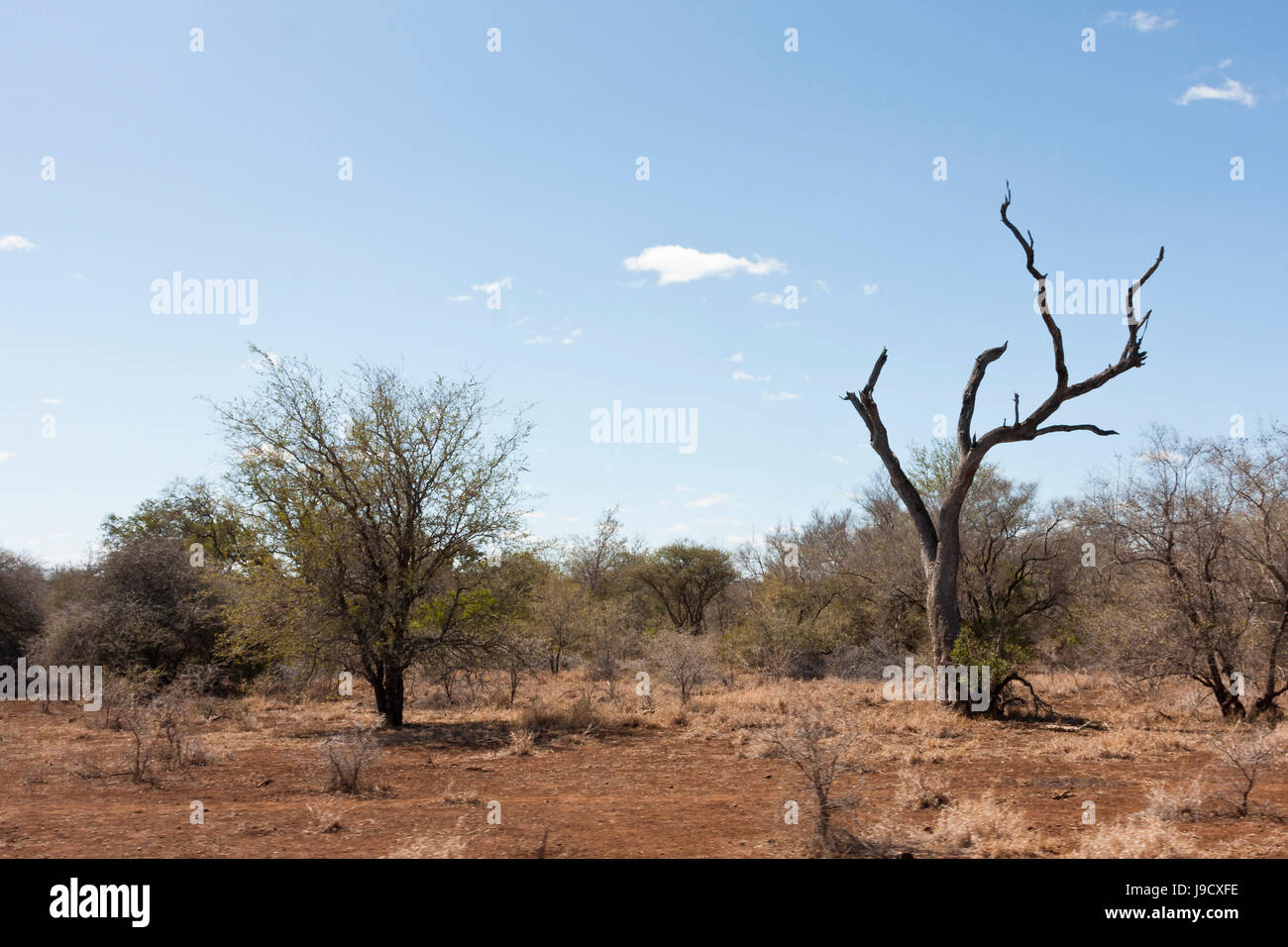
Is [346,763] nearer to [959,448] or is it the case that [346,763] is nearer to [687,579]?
[959,448]

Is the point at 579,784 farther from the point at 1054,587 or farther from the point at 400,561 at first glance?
the point at 1054,587

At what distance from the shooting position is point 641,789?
9891 mm

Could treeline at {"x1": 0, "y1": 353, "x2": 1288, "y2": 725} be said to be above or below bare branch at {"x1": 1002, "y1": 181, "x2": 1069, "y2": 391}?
below

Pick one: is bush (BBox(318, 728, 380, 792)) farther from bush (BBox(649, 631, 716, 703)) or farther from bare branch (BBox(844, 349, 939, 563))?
bare branch (BBox(844, 349, 939, 563))

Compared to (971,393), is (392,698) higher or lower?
lower

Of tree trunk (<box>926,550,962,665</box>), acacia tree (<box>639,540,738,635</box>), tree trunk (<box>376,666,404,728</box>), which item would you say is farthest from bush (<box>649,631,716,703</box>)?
acacia tree (<box>639,540,738,635</box>)

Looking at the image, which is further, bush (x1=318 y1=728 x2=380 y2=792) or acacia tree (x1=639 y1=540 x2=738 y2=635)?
acacia tree (x1=639 y1=540 x2=738 y2=635)

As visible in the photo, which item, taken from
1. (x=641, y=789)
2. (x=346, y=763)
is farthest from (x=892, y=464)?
(x=346, y=763)

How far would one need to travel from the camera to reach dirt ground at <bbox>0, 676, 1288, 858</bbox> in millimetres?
6969

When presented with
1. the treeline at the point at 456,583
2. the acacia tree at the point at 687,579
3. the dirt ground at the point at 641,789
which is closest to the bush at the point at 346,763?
the dirt ground at the point at 641,789

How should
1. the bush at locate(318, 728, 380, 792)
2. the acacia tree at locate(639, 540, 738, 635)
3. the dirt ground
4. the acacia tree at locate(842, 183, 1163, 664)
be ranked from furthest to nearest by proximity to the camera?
1. the acacia tree at locate(639, 540, 738, 635)
2. the acacia tree at locate(842, 183, 1163, 664)
3. the bush at locate(318, 728, 380, 792)
4. the dirt ground
